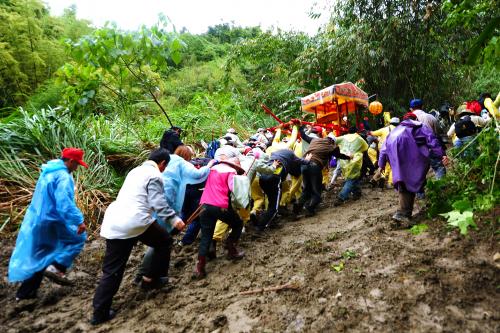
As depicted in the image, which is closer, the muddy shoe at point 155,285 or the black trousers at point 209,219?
the muddy shoe at point 155,285

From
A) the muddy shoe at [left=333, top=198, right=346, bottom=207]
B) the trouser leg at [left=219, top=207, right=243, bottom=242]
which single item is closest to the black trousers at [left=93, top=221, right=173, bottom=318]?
the trouser leg at [left=219, top=207, right=243, bottom=242]

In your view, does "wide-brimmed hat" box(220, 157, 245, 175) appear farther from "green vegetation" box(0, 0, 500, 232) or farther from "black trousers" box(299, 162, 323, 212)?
"black trousers" box(299, 162, 323, 212)

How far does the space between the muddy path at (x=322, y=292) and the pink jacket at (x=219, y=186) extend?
0.86m

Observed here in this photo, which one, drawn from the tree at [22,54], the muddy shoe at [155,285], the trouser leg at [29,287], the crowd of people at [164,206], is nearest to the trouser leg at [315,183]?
the crowd of people at [164,206]

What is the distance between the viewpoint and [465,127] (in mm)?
5496

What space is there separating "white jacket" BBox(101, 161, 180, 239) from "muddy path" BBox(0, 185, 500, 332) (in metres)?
0.88

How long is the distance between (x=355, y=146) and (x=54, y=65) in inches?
475

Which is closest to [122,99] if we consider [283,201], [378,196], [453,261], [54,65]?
[283,201]

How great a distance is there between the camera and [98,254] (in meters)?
5.37

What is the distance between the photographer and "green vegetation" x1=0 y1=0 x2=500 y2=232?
219 inches

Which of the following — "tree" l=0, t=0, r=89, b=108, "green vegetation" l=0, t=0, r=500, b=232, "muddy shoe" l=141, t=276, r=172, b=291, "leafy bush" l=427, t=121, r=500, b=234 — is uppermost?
"tree" l=0, t=0, r=89, b=108

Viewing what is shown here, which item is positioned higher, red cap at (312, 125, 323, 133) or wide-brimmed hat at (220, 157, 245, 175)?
red cap at (312, 125, 323, 133)

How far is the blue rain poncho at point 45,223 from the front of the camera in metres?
A: 3.85

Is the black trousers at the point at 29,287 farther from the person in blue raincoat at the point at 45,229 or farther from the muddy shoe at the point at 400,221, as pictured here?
the muddy shoe at the point at 400,221
